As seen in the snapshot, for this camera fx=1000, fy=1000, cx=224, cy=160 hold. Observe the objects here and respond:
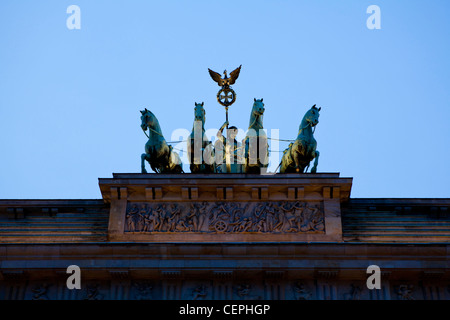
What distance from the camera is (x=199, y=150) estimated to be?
25328 mm

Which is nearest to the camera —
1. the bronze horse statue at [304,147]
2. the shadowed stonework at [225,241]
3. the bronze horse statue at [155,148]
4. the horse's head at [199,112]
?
the shadowed stonework at [225,241]

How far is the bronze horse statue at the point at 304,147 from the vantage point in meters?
24.9

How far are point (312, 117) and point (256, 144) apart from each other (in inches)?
61.5

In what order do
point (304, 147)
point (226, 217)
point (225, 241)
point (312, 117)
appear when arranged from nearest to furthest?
point (225, 241) < point (226, 217) < point (304, 147) < point (312, 117)

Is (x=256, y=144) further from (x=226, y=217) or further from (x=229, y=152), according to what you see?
(x=226, y=217)

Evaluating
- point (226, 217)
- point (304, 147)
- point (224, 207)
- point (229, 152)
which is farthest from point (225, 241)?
point (229, 152)

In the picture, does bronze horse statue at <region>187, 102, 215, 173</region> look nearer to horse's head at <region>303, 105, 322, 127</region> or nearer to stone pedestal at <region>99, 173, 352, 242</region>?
stone pedestal at <region>99, 173, 352, 242</region>

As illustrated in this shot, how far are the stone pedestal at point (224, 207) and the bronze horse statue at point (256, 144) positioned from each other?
1117 mm

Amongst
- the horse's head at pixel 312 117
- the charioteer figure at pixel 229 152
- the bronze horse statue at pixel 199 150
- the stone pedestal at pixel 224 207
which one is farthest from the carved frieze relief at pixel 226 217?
the horse's head at pixel 312 117

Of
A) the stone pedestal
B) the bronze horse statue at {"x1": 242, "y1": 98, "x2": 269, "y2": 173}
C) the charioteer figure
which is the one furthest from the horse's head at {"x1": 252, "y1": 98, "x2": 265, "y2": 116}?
the stone pedestal

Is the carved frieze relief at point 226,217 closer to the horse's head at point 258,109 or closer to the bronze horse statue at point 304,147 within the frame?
the bronze horse statue at point 304,147

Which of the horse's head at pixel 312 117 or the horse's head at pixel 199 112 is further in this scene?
the horse's head at pixel 199 112
